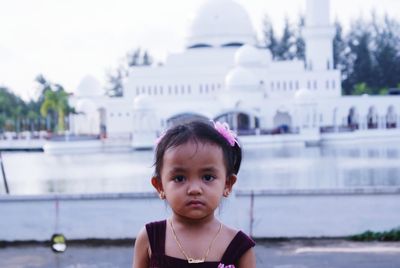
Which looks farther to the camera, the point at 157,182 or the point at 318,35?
the point at 318,35

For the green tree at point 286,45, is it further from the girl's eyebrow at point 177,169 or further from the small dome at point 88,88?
the girl's eyebrow at point 177,169

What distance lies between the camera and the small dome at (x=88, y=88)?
45406mm

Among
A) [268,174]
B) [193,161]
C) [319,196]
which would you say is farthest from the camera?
[268,174]

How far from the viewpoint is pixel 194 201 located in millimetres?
2311

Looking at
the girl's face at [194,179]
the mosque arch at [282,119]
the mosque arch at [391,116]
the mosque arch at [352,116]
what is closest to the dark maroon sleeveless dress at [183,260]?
the girl's face at [194,179]

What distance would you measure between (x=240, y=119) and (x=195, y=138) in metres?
37.4

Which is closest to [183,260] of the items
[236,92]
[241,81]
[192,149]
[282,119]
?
[192,149]

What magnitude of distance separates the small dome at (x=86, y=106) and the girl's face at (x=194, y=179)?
1586 inches

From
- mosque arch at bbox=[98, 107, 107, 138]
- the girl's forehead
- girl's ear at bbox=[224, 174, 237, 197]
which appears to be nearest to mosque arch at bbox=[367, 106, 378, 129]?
mosque arch at bbox=[98, 107, 107, 138]

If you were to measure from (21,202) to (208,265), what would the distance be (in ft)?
18.2

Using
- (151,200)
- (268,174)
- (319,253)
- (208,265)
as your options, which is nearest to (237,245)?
(208,265)

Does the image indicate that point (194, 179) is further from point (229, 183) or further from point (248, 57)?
point (248, 57)

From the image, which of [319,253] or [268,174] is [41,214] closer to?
[319,253]

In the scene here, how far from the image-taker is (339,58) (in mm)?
57250
